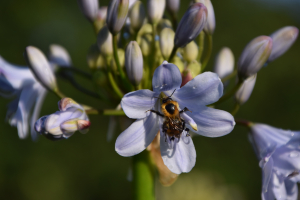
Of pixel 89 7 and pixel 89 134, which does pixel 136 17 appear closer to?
pixel 89 7

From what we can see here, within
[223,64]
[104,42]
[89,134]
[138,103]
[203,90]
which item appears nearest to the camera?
[203,90]

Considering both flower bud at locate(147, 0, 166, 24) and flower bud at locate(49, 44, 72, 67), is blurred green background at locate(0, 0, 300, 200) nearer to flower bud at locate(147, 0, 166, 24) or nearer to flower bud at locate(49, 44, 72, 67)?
flower bud at locate(49, 44, 72, 67)

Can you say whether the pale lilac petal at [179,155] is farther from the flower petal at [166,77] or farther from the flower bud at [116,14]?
the flower bud at [116,14]

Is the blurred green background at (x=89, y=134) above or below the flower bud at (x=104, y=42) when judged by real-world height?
below

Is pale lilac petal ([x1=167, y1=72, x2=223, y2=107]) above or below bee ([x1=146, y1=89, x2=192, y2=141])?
above

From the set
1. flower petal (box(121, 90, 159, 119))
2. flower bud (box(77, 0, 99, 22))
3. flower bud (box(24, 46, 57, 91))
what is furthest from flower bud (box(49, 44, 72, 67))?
flower petal (box(121, 90, 159, 119))

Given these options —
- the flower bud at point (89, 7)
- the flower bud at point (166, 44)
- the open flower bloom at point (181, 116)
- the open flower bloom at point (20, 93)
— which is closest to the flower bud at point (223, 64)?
the flower bud at point (166, 44)

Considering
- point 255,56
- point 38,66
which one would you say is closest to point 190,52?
point 255,56
